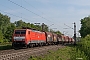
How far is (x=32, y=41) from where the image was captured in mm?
37469

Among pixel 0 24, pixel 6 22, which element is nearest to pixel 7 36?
pixel 0 24

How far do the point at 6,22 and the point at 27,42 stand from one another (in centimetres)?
9524

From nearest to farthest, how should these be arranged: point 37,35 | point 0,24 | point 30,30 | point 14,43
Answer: point 14,43 < point 30,30 < point 37,35 < point 0,24

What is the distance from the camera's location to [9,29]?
96.0 meters

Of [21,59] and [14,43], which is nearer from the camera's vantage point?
[21,59]

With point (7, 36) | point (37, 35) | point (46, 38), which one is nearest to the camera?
point (37, 35)

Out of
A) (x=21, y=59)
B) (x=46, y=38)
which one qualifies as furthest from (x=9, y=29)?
(x=21, y=59)

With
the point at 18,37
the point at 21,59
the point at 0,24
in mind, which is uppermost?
the point at 0,24

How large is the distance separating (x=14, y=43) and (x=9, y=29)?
63.0 m

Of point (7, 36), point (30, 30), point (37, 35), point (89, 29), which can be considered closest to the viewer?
point (30, 30)

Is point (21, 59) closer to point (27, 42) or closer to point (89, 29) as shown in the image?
point (27, 42)

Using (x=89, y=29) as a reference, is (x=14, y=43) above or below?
below

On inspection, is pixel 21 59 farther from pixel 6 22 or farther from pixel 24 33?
pixel 6 22

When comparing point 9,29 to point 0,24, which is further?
point 0,24
